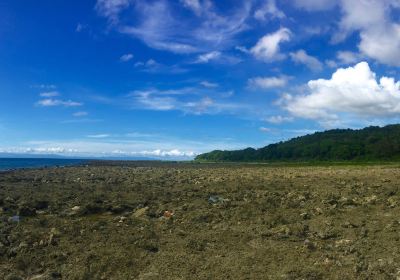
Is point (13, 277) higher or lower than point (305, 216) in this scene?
lower

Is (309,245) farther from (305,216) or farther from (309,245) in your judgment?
(305,216)

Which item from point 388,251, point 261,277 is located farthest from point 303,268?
point 388,251

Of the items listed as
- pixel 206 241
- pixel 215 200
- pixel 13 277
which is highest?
pixel 215 200

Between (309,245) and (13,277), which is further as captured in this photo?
(309,245)

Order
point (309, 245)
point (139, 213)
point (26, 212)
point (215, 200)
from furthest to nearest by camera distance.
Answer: point (215, 200)
point (26, 212)
point (139, 213)
point (309, 245)

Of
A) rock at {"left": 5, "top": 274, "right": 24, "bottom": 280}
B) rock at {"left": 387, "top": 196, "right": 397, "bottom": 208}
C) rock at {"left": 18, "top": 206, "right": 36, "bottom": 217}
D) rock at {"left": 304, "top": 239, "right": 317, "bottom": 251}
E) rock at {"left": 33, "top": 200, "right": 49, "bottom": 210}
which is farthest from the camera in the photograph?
rock at {"left": 33, "top": 200, "right": 49, "bottom": 210}

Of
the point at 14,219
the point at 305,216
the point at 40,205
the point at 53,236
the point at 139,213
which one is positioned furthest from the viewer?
the point at 40,205

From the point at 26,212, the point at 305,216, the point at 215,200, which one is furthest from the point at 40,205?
the point at 305,216

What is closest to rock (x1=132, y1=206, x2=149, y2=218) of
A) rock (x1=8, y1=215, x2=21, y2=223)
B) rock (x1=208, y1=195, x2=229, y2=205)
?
rock (x1=8, y1=215, x2=21, y2=223)

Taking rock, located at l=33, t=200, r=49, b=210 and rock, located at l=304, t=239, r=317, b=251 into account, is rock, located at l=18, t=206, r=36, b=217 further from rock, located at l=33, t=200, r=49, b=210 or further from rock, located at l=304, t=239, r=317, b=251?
rock, located at l=304, t=239, r=317, b=251

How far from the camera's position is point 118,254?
1211 cm

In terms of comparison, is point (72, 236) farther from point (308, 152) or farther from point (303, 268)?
point (308, 152)

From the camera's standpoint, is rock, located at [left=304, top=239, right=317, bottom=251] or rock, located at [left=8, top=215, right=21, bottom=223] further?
rock, located at [left=8, top=215, right=21, bottom=223]

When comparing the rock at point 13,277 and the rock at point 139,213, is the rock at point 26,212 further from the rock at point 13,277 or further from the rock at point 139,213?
the rock at point 13,277
